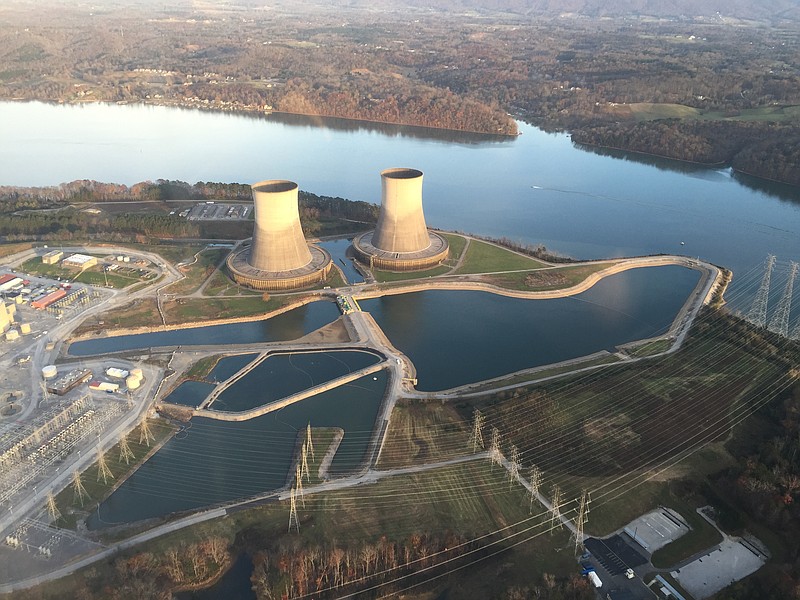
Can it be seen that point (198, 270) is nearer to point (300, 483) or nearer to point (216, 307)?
point (216, 307)

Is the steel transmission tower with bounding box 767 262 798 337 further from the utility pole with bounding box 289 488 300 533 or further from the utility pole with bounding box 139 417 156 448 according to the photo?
the utility pole with bounding box 139 417 156 448

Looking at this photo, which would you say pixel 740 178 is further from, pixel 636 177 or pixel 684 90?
pixel 684 90

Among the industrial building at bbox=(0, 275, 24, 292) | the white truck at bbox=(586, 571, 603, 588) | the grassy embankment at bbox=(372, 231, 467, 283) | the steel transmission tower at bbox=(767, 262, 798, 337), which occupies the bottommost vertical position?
the steel transmission tower at bbox=(767, 262, 798, 337)

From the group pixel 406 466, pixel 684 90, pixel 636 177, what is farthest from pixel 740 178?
pixel 406 466

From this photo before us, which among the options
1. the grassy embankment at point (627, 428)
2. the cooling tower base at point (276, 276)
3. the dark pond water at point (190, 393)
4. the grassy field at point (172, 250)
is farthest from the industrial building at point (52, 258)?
the grassy embankment at point (627, 428)

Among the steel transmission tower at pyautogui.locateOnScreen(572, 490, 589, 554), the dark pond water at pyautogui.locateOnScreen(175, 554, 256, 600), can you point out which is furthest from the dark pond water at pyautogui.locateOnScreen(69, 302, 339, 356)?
the steel transmission tower at pyautogui.locateOnScreen(572, 490, 589, 554)
